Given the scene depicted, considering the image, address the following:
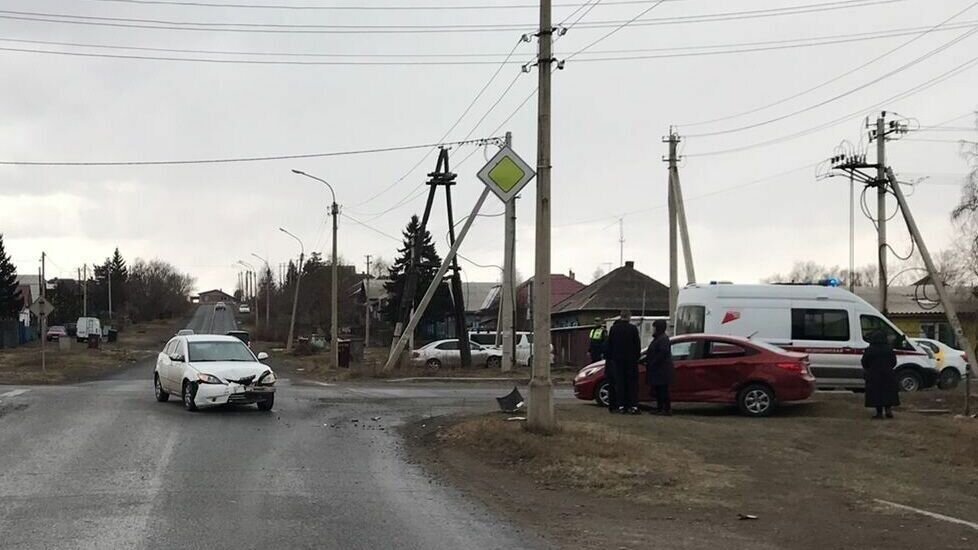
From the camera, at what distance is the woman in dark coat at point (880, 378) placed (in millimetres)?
16125

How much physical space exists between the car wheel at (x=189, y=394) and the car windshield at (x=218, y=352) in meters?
0.62

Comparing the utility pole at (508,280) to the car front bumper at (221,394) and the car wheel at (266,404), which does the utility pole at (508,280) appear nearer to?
the car wheel at (266,404)

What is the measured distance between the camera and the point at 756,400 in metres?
16.7

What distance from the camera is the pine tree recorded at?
280 ft

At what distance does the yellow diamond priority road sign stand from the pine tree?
83.3 metres

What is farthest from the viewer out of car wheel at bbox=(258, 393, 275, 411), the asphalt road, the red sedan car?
car wheel at bbox=(258, 393, 275, 411)

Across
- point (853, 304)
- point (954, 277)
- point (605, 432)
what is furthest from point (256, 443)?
point (954, 277)

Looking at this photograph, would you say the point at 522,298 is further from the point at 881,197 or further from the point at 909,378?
the point at 909,378

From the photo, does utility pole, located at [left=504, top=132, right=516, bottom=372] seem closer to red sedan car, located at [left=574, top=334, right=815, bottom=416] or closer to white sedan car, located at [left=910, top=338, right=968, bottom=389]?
white sedan car, located at [left=910, top=338, right=968, bottom=389]

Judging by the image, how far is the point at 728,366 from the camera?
1673 cm

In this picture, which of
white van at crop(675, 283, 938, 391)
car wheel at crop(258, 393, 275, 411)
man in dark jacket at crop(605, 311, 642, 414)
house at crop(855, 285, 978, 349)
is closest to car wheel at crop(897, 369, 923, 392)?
white van at crop(675, 283, 938, 391)

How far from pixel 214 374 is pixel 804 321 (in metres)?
12.9

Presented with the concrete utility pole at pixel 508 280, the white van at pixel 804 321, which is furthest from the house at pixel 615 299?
the white van at pixel 804 321

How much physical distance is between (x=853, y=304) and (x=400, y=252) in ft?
200
